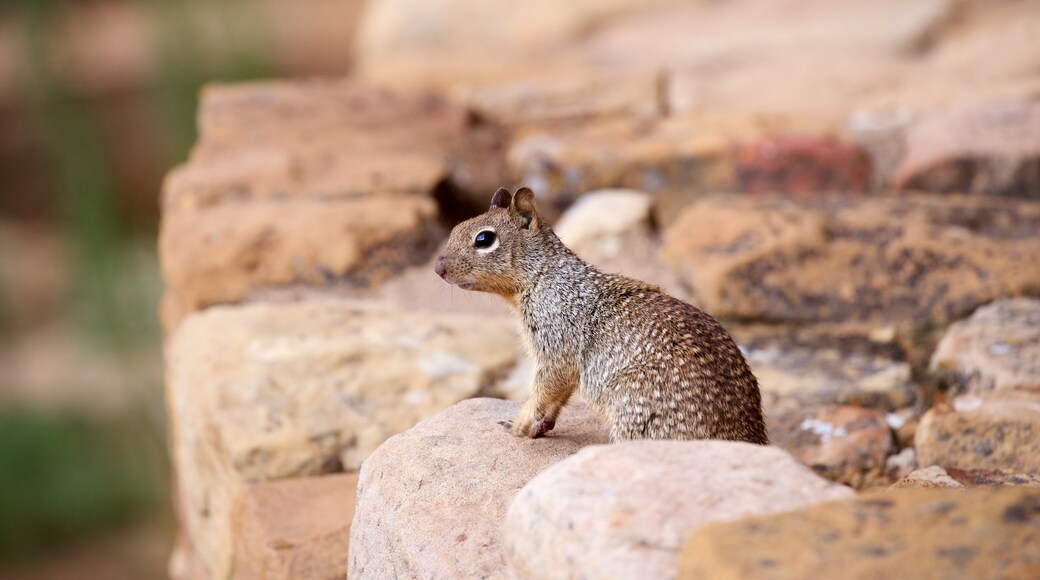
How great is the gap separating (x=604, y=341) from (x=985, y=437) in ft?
3.06

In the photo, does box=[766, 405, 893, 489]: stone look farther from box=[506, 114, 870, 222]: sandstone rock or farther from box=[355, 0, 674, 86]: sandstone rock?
box=[355, 0, 674, 86]: sandstone rock

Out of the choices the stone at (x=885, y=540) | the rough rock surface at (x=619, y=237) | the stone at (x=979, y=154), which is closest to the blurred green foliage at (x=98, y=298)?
the rough rock surface at (x=619, y=237)

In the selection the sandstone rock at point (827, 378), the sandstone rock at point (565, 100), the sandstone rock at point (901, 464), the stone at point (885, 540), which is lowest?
the sandstone rock at point (901, 464)

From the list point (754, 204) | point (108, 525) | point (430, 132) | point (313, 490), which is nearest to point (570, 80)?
point (430, 132)

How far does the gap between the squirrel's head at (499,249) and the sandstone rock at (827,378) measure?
2.61ft

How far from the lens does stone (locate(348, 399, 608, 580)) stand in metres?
1.97

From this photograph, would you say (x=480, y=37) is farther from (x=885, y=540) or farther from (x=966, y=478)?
(x=885, y=540)

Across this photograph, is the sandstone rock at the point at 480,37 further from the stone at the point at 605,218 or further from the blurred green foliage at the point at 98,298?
the blurred green foliage at the point at 98,298

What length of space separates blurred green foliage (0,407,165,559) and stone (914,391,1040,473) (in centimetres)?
627

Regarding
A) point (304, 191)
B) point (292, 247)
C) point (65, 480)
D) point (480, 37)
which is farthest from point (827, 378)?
point (65, 480)

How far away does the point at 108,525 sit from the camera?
307 inches

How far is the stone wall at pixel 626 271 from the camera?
77.1 inches

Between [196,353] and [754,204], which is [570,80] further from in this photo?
[196,353]

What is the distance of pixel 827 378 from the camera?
3.02 m
